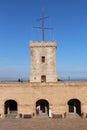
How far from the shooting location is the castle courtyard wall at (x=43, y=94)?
32719mm

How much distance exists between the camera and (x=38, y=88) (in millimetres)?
32938

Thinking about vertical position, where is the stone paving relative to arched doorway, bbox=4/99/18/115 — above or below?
below

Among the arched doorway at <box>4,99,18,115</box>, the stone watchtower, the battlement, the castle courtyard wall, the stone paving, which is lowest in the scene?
→ the stone paving

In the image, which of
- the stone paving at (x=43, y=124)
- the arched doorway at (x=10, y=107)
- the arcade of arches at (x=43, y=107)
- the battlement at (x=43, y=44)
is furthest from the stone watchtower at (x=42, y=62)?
the stone paving at (x=43, y=124)

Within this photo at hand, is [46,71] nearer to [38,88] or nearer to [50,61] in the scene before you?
[50,61]

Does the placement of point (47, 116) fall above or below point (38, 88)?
below

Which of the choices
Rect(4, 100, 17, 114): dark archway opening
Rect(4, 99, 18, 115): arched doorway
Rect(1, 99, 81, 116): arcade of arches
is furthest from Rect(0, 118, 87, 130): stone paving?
Rect(4, 100, 17, 114): dark archway opening

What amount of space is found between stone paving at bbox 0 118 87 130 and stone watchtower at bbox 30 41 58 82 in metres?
7.78

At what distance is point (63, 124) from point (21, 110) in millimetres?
7110

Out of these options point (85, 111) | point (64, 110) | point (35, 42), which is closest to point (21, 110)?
point (64, 110)

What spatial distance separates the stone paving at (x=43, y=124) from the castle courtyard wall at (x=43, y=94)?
2.52 m

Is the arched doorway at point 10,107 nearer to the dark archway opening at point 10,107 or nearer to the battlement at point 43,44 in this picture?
the dark archway opening at point 10,107

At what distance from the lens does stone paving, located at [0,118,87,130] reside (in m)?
25.5

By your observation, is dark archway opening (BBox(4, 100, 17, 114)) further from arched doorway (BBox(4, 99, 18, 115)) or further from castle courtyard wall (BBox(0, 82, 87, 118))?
castle courtyard wall (BBox(0, 82, 87, 118))
